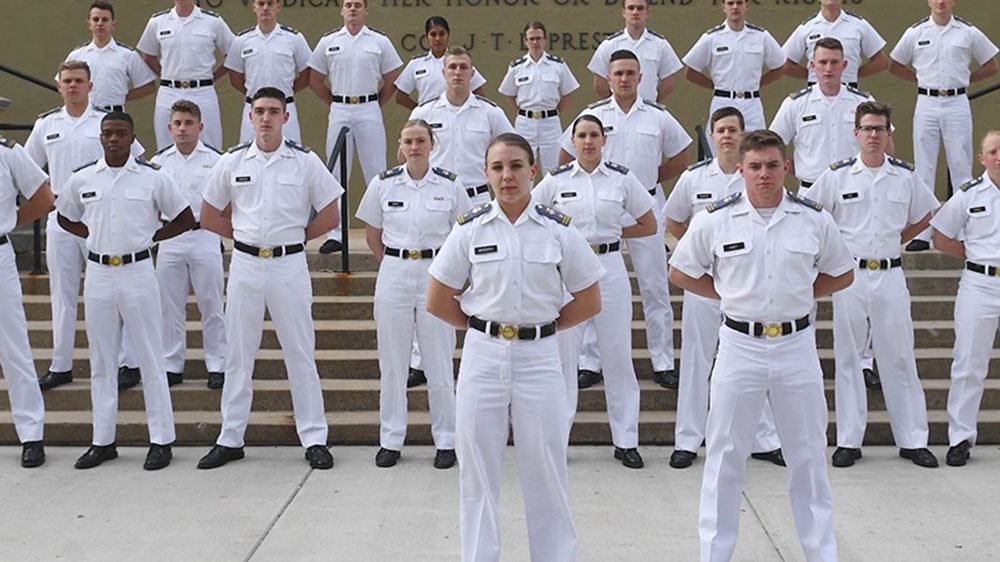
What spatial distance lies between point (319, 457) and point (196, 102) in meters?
4.00

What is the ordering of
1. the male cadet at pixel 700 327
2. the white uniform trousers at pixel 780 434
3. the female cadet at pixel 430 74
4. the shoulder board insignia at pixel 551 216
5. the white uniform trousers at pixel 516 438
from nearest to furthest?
the white uniform trousers at pixel 516 438, the shoulder board insignia at pixel 551 216, the white uniform trousers at pixel 780 434, the male cadet at pixel 700 327, the female cadet at pixel 430 74

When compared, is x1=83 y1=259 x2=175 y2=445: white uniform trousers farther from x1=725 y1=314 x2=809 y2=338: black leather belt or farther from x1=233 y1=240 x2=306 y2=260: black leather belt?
x1=725 y1=314 x2=809 y2=338: black leather belt

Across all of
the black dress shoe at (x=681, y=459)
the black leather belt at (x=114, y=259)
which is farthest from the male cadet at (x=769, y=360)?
the black leather belt at (x=114, y=259)

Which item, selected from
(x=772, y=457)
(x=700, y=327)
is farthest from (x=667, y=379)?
(x=772, y=457)

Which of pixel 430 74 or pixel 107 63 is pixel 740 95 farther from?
pixel 107 63

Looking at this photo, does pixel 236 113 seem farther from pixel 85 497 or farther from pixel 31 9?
pixel 85 497

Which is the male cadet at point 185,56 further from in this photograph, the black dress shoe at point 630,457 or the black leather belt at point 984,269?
the black leather belt at point 984,269

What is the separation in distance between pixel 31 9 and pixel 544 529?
10392 mm

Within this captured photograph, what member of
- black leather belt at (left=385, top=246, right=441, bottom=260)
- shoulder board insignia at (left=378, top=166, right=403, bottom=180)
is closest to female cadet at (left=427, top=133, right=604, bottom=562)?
black leather belt at (left=385, top=246, right=441, bottom=260)

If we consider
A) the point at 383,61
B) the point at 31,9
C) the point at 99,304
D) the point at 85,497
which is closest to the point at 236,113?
the point at 31,9

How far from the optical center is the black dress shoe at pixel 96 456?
25.7 ft

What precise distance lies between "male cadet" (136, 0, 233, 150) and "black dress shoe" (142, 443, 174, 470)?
3.52 meters

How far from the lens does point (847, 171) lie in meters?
7.83

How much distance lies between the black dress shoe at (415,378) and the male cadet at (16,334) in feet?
8.16
